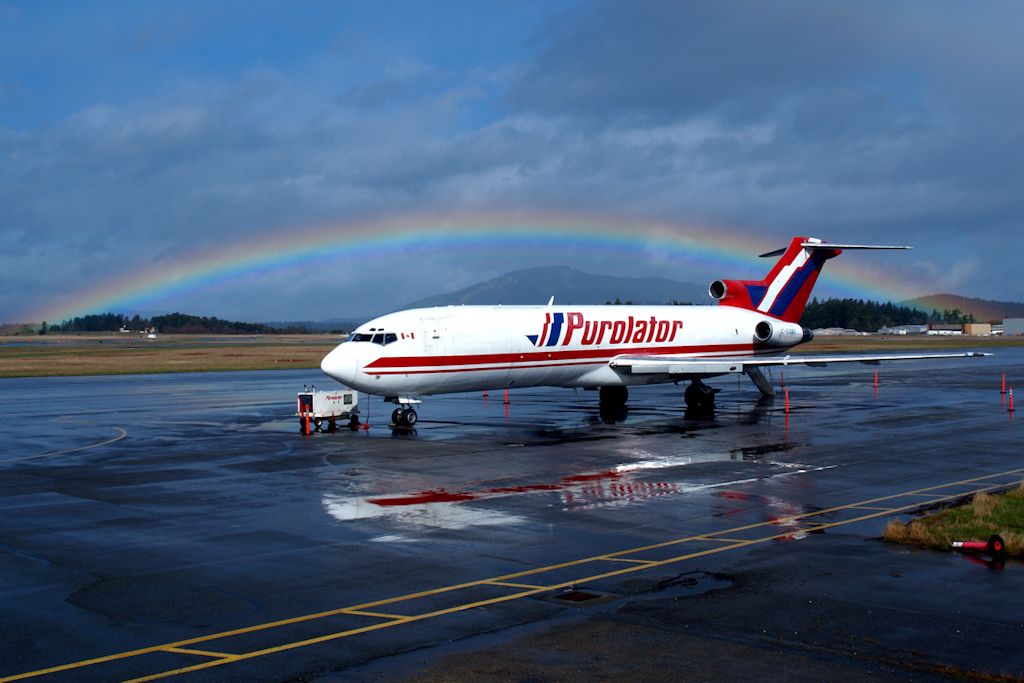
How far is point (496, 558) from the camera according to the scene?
14.3m

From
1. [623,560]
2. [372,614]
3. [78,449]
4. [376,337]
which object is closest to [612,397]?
[376,337]

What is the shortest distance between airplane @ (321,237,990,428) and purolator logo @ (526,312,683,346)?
0.16 ft

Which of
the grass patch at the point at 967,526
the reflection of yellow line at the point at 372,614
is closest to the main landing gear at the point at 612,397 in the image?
the grass patch at the point at 967,526

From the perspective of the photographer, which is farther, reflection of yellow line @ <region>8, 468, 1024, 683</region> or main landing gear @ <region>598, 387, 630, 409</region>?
main landing gear @ <region>598, 387, 630, 409</region>

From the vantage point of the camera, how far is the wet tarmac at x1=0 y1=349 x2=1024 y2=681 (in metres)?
10.1

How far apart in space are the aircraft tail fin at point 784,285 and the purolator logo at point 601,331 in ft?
18.6

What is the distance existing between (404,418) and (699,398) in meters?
12.0

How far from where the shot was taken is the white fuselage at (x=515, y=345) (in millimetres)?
32188

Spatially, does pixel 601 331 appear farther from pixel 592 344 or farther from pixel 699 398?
Answer: pixel 699 398

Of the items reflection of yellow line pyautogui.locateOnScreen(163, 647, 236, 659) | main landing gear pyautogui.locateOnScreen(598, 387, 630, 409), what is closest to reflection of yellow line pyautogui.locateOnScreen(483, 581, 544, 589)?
reflection of yellow line pyautogui.locateOnScreen(163, 647, 236, 659)

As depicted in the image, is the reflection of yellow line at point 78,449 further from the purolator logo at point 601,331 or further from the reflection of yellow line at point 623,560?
the reflection of yellow line at point 623,560

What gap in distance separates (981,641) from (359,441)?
70.8 ft

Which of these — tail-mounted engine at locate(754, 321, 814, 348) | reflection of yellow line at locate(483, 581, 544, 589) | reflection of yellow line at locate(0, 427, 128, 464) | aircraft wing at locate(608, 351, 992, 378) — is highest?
tail-mounted engine at locate(754, 321, 814, 348)

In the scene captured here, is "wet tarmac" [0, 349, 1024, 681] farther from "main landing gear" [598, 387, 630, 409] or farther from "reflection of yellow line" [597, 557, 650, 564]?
"main landing gear" [598, 387, 630, 409]
